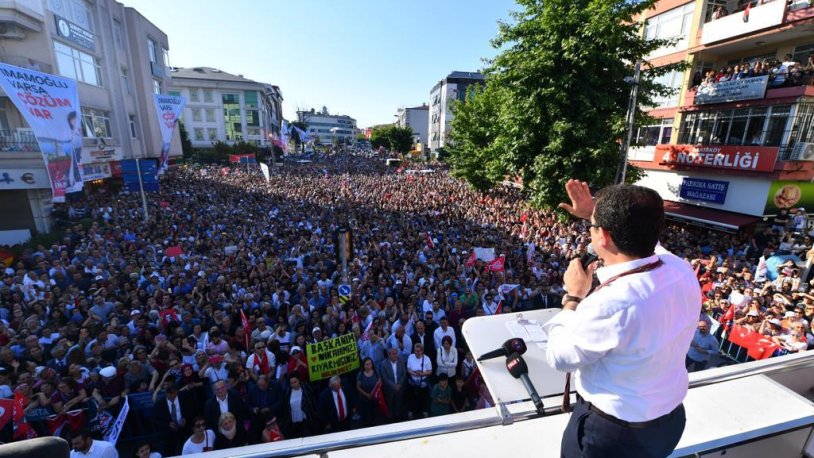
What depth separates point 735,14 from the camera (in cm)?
1436

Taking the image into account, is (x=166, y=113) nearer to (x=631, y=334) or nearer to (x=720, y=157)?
(x=631, y=334)

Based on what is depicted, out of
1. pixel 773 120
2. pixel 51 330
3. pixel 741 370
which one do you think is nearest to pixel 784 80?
pixel 773 120

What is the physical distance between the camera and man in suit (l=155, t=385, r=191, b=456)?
5.02 meters

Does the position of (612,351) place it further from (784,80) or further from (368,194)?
(368,194)

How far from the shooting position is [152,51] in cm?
3012

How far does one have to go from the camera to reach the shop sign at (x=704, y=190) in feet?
48.7

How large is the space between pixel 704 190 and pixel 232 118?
5933 cm

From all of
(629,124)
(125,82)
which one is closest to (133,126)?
(125,82)

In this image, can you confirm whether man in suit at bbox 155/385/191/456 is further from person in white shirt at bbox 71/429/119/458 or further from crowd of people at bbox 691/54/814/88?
crowd of people at bbox 691/54/814/88

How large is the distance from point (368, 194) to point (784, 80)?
1853cm

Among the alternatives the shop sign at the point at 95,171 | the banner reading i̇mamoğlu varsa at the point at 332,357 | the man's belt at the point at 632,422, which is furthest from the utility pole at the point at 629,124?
the shop sign at the point at 95,171

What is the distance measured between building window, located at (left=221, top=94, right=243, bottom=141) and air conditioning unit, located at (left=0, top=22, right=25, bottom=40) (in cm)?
4030

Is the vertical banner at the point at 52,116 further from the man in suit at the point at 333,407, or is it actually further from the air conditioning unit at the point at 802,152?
the air conditioning unit at the point at 802,152

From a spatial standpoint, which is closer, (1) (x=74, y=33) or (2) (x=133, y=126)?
(1) (x=74, y=33)
